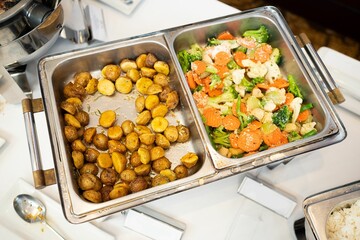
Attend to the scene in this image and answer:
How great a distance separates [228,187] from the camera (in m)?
1.43

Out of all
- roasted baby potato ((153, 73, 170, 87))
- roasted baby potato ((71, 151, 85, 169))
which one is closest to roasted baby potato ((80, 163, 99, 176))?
roasted baby potato ((71, 151, 85, 169))

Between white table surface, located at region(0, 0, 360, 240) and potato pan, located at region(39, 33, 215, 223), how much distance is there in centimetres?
17

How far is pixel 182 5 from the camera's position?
184 cm

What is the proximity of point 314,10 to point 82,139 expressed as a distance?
225 centimetres

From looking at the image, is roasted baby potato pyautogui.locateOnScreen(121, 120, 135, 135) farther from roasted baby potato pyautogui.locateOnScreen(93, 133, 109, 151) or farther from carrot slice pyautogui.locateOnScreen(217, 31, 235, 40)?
carrot slice pyautogui.locateOnScreen(217, 31, 235, 40)

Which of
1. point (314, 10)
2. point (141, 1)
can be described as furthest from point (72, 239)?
point (314, 10)

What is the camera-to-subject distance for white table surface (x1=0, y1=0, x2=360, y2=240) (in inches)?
53.4

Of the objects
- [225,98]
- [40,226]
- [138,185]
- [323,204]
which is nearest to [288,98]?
[225,98]

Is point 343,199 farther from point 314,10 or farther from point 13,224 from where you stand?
point 314,10

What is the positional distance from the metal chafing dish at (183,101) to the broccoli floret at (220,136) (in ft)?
0.26

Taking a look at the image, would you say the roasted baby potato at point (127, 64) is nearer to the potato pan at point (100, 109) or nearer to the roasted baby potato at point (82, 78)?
the potato pan at point (100, 109)

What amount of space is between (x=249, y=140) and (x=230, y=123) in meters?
0.11

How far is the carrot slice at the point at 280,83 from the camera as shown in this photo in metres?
1.50

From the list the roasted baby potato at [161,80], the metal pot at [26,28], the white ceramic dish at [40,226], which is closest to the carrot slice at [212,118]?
the roasted baby potato at [161,80]
